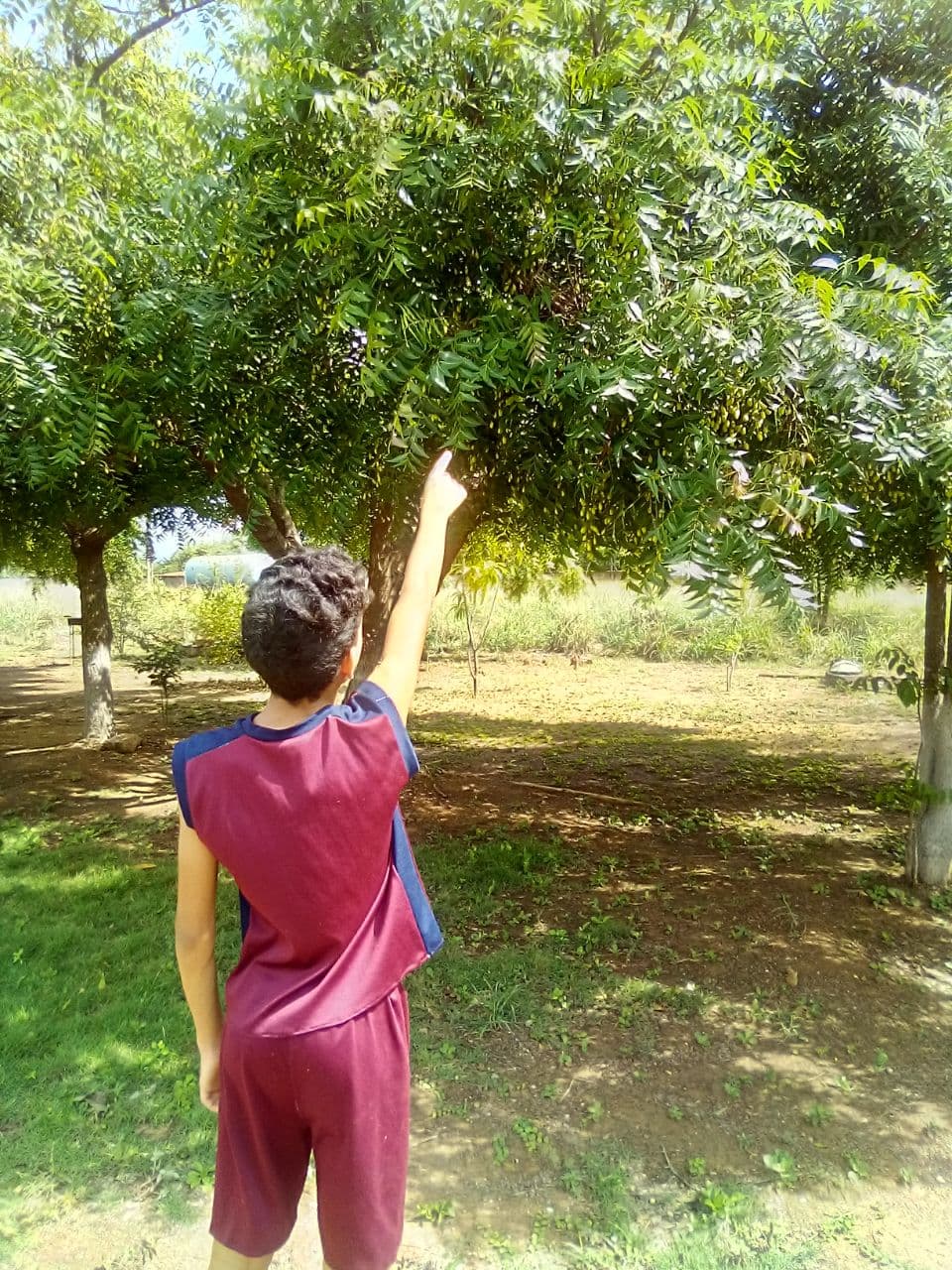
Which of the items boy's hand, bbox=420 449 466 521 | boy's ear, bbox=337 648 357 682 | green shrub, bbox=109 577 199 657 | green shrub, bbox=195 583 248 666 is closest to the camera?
boy's ear, bbox=337 648 357 682

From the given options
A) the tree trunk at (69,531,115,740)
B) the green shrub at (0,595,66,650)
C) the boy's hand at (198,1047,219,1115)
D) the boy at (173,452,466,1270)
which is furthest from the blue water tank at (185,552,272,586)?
the boy at (173,452,466,1270)

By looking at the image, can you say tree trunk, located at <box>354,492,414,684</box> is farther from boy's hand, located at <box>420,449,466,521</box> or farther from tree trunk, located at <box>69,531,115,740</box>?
tree trunk, located at <box>69,531,115,740</box>

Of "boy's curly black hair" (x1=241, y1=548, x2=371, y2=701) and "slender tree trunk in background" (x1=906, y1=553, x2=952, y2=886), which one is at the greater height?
"boy's curly black hair" (x1=241, y1=548, x2=371, y2=701)

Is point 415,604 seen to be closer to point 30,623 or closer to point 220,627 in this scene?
point 220,627

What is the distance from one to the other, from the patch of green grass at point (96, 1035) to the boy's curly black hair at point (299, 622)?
7.32 ft

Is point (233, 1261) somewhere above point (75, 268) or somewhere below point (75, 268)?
below

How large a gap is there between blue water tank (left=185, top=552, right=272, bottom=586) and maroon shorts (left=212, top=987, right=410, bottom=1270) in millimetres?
17309

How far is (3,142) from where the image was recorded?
3.49m

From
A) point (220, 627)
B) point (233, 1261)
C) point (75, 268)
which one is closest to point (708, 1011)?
point (233, 1261)

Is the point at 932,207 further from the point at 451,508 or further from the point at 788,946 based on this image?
the point at 788,946

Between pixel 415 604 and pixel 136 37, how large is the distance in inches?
315

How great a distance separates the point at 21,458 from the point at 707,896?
4.31 m

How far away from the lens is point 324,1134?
1450 mm

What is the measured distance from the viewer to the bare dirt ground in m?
2.62
